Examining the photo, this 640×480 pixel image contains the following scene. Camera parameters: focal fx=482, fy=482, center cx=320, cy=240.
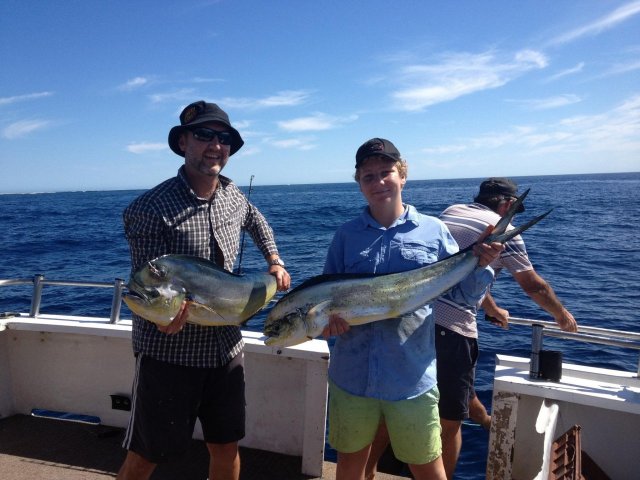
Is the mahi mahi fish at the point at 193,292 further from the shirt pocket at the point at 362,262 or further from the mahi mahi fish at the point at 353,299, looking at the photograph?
the shirt pocket at the point at 362,262

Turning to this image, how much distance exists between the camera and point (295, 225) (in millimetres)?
30953

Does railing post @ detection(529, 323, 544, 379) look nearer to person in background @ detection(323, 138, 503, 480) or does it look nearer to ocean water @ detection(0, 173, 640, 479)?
person in background @ detection(323, 138, 503, 480)

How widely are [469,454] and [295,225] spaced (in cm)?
2637

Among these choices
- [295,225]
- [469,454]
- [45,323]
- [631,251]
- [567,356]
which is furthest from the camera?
[295,225]

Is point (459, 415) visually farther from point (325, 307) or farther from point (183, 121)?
point (183, 121)

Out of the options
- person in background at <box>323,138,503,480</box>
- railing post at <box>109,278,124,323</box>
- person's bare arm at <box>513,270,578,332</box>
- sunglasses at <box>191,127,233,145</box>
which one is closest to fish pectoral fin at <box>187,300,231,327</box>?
person in background at <box>323,138,503,480</box>

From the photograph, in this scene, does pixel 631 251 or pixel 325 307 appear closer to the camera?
pixel 325 307

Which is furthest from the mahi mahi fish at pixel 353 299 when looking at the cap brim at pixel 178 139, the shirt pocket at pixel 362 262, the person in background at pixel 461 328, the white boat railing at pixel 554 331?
the white boat railing at pixel 554 331

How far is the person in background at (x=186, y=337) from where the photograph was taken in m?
2.36

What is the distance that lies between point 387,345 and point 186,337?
100 cm

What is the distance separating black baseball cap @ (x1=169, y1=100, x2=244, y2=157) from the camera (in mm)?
2424

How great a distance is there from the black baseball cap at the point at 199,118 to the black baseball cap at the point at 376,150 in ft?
2.19

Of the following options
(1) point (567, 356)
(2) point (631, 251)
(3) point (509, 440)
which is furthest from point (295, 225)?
(3) point (509, 440)

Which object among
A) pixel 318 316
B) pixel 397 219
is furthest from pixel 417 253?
pixel 318 316
